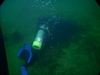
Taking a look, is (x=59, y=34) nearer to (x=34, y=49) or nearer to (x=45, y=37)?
(x=45, y=37)

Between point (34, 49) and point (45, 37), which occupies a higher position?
point (45, 37)

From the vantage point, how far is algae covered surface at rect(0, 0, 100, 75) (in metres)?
3.65

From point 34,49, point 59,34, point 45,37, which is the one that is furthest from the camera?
point 59,34

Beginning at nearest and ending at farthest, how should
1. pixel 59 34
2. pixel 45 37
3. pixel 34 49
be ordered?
pixel 34 49
pixel 45 37
pixel 59 34

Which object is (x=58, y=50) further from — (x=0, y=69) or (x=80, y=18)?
(x=0, y=69)

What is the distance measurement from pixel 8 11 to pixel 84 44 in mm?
2883

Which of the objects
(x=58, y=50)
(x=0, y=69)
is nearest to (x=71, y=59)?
(x=58, y=50)

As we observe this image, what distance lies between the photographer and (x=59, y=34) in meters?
4.35

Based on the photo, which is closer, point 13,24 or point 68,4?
point 13,24

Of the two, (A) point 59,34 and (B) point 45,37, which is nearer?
(B) point 45,37

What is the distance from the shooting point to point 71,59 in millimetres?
3783

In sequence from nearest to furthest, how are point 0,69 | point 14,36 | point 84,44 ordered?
point 0,69 → point 84,44 → point 14,36

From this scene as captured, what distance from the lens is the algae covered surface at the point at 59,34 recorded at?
12.0 ft

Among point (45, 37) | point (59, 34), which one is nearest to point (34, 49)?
point (45, 37)
